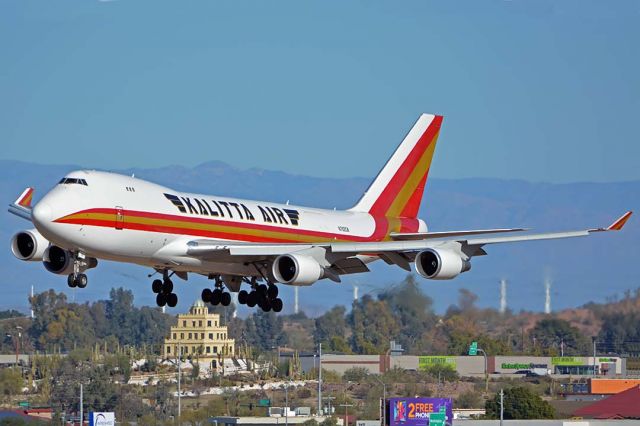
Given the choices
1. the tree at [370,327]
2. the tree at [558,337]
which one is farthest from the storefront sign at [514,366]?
the tree at [370,327]

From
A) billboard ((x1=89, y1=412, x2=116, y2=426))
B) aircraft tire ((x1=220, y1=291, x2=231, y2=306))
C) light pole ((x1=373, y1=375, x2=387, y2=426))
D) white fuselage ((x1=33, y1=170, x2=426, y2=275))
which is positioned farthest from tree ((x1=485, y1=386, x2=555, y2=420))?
aircraft tire ((x1=220, y1=291, x2=231, y2=306))

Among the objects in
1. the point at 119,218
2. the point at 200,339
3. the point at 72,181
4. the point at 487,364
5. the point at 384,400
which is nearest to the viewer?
the point at 72,181

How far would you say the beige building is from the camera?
151125 millimetres

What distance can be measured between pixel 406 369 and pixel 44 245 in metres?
72.4

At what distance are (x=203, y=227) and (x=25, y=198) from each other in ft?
33.6

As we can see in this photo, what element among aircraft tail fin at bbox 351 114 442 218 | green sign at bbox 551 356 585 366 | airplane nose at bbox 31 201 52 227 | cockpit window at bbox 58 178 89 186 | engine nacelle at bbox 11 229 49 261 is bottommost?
green sign at bbox 551 356 585 366

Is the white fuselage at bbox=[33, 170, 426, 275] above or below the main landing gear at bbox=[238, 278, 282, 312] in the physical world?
above

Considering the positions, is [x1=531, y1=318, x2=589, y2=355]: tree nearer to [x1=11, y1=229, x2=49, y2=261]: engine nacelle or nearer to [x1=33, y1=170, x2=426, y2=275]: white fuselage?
[x1=33, y1=170, x2=426, y2=275]: white fuselage

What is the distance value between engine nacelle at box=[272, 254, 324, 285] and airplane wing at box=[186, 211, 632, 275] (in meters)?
0.40

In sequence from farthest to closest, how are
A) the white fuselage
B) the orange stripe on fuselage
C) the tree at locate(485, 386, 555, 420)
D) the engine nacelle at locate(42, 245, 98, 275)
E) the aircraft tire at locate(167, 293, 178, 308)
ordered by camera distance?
the tree at locate(485, 386, 555, 420)
the aircraft tire at locate(167, 293, 178, 308)
the engine nacelle at locate(42, 245, 98, 275)
the orange stripe on fuselage
the white fuselage

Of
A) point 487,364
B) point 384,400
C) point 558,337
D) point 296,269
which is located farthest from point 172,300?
point 487,364

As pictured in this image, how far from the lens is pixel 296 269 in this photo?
215ft

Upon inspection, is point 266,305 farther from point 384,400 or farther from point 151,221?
point 384,400

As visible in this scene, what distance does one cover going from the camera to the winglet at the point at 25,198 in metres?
70.2
